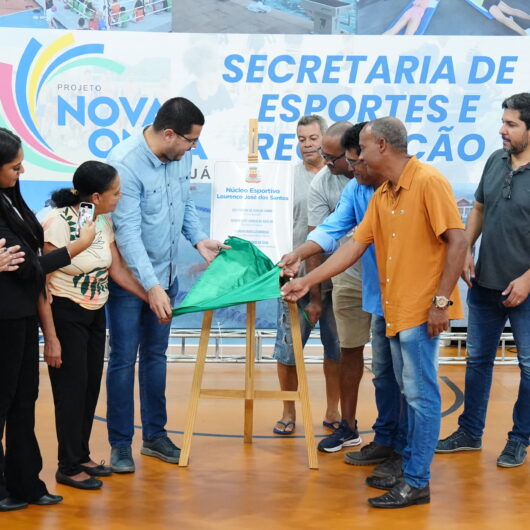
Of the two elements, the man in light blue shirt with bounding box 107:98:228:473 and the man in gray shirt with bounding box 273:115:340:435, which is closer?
the man in light blue shirt with bounding box 107:98:228:473

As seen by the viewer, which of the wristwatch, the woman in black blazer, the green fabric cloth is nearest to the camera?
the woman in black blazer

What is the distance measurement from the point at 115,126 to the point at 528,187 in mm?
2983

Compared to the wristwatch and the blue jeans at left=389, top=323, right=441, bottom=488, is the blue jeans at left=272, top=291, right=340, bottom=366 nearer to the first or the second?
the blue jeans at left=389, top=323, right=441, bottom=488

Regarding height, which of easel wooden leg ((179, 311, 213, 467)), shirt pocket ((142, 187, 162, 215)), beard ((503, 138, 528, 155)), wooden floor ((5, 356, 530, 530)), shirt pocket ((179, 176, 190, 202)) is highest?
beard ((503, 138, 528, 155))

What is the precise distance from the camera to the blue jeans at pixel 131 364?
4441 mm

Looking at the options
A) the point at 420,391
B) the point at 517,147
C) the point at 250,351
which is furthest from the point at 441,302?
the point at 250,351

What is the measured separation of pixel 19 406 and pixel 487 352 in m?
2.31

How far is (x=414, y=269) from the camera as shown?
3850mm

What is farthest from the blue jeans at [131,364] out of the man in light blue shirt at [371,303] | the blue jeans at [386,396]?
the blue jeans at [386,396]

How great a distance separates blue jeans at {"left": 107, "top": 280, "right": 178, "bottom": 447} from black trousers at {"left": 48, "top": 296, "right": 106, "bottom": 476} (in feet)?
0.68

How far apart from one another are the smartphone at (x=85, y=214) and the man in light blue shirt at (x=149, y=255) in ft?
1.01

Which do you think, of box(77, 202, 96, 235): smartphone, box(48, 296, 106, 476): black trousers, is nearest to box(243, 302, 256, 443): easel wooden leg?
box(48, 296, 106, 476): black trousers

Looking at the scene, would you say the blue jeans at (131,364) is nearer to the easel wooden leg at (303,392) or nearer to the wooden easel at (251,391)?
the wooden easel at (251,391)

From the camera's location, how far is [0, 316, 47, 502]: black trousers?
12.0 ft
